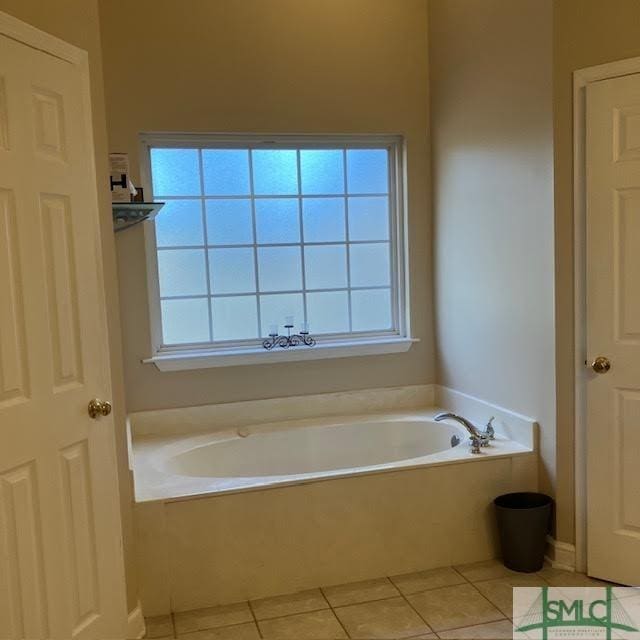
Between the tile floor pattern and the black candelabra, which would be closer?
the tile floor pattern

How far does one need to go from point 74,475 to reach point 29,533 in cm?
23

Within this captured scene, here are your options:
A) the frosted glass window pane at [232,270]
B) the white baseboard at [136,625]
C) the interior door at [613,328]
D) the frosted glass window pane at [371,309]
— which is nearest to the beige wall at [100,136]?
the white baseboard at [136,625]

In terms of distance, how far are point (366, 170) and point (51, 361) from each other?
7.61ft

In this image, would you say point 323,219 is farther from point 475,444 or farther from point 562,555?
point 562,555

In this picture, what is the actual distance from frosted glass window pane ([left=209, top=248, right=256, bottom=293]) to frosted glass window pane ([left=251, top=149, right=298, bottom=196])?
13.9 inches

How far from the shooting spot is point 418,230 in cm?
403

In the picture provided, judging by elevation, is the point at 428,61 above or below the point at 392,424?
above

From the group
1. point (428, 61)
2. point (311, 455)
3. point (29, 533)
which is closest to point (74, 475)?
point (29, 533)

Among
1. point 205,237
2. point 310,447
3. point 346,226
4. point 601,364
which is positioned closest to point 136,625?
point 310,447

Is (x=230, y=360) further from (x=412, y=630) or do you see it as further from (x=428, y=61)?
(x=428, y=61)

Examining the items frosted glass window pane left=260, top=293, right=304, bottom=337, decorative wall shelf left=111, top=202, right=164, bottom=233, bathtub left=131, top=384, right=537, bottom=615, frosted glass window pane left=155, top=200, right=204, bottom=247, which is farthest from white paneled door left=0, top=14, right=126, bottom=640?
frosted glass window pane left=260, top=293, right=304, bottom=337

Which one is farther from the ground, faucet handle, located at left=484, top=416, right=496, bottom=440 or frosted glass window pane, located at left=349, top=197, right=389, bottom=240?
frosted glass window pane, located at left=349, top=197, right=389, bottom=240

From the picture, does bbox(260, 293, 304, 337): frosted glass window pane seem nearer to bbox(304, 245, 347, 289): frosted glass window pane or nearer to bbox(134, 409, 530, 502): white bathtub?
bbox(304, 245, 347, 289): frosted glass window pane

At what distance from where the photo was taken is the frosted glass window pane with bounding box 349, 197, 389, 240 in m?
4.03
